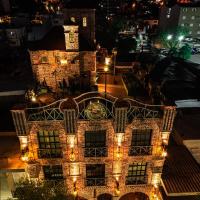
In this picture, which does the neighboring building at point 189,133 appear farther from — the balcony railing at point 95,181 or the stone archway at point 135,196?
the balcony railing at point 95,181

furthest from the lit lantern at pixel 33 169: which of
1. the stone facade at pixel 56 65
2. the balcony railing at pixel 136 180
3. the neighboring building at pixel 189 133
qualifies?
the neighboring building at pixel 189 133

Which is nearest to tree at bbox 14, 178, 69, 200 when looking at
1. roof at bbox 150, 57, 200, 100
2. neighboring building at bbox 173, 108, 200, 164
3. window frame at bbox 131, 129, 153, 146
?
window frame at bbox 131, 129, 153, 146

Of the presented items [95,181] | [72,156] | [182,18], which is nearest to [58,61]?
[72,156]

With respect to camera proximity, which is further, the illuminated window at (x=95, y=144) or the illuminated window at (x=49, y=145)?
the illuminated window at (x=95, y=144)

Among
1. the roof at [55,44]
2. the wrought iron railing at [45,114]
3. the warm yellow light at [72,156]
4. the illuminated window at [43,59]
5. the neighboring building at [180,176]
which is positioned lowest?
the neighboring building at [180,176]

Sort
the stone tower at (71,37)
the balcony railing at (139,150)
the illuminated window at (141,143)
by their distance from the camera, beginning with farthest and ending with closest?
1. the stone tower at (71,37)
2. the balcony railing at (139,150)
3. the illuminated window at (141,143)

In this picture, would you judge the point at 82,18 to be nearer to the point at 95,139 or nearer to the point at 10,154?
the point at 95,139

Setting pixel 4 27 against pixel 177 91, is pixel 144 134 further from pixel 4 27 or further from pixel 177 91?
pixel 4 27

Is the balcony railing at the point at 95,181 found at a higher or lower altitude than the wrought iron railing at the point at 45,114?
lower
